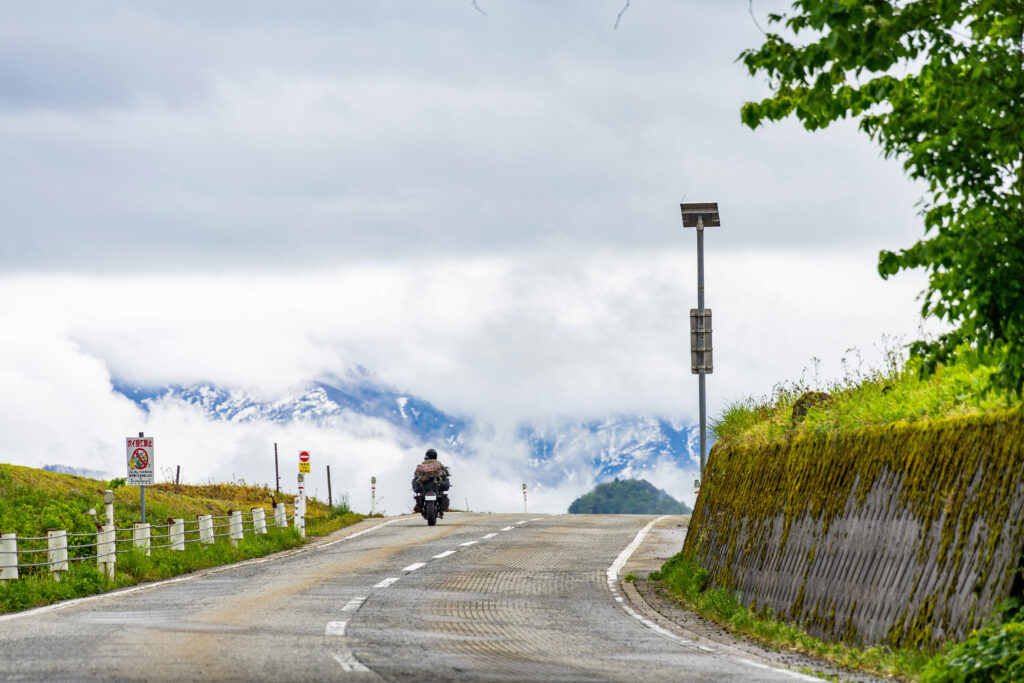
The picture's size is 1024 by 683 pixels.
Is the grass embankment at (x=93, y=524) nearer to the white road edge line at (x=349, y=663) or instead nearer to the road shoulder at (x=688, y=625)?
the white road edge line at (x=349, y=663)

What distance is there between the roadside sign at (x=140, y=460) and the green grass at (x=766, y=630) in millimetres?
11714

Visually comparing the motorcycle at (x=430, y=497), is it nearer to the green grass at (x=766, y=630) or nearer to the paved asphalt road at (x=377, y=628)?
the paved asphalt road at (x=377, y=628)

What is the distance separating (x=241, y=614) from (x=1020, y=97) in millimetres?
10490

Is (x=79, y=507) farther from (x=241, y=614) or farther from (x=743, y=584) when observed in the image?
(x=743, y=584)

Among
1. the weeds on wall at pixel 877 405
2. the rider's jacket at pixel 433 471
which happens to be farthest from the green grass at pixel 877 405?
the rider's jacket at pixel 433 471

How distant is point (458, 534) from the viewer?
28312 mm

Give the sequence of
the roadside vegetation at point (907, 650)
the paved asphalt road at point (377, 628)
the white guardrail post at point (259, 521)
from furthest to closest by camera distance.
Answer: the white guardrail post at point (259, 521) → the paved asphalt road at point (377, 628) → the roadside vegetation at point (907, 650)

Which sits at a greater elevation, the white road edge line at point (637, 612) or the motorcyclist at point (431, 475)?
the motorcyclist at point (431, 475)

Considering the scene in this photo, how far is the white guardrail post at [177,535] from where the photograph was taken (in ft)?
78.0

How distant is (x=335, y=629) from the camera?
12477 millimetres

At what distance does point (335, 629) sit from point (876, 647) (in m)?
5.56

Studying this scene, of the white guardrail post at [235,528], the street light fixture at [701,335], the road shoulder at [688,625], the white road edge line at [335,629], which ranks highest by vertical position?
the street light fixture at [701,335]

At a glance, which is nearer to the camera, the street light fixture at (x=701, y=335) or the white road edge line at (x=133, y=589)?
the white road edge line at (x=133, y=589)

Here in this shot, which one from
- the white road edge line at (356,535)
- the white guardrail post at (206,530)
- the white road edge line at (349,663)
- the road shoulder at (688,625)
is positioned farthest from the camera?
the white road edge line at (356,535)
